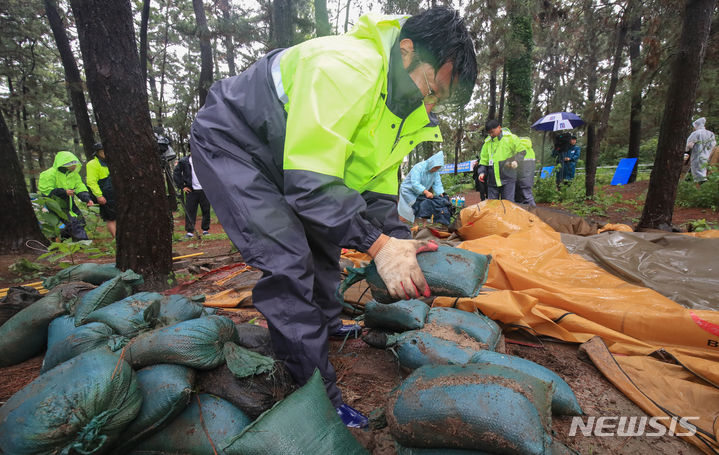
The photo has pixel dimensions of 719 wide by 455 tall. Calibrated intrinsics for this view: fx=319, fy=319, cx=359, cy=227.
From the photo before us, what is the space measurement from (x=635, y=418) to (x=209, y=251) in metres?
4.94

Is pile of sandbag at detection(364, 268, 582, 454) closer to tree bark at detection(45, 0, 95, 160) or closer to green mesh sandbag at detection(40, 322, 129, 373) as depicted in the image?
green mesh sandbag at detection(40, 322, 129, 373)

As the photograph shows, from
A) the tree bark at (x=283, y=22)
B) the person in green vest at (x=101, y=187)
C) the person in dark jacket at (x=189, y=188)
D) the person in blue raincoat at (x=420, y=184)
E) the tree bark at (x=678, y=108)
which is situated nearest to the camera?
the tree bark at (x=678, y=108)

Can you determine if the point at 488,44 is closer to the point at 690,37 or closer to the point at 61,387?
the point at 690,37

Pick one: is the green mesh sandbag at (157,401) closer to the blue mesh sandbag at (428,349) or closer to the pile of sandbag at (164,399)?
the pile of sandbag at (164,399)

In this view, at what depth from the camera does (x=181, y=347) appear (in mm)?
1151

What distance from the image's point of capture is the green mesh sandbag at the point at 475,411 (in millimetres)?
848

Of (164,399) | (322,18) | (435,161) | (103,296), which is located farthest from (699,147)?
(103,296)

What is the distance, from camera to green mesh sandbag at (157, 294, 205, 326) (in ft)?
5.00

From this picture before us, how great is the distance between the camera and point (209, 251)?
4.85 metres

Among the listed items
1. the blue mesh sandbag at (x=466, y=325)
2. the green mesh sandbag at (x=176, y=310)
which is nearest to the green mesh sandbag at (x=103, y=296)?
the green mesh sandbag at (x=176, y=310)

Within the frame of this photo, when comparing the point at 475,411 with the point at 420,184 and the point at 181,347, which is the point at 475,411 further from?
the point at 420,184

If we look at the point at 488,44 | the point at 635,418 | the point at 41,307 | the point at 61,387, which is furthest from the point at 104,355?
the point at 488,44

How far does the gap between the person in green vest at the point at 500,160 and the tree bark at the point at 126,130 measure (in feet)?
16.8

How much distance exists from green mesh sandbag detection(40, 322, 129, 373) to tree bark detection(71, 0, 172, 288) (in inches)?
53.1
